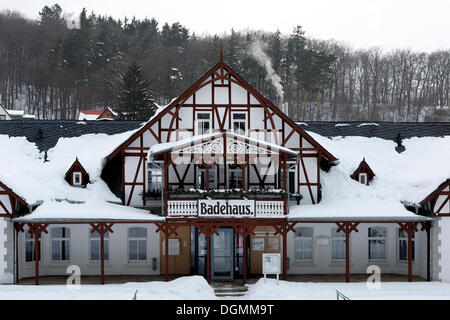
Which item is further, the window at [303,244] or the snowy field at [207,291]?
the window at [303,244]

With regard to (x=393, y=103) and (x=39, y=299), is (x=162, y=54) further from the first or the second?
(x=39, y=299)

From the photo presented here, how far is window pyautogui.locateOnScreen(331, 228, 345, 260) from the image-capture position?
24.8 meters

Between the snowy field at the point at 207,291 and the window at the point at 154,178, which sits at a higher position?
the window at the point at 154,178

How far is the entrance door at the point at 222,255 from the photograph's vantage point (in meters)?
23.6

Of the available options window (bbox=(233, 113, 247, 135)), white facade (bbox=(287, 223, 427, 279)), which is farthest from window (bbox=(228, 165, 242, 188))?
white facade (bbox=(287, 223, 427, 279))

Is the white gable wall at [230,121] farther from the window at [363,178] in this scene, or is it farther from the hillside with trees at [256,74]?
the hillside with trees at [256,74]

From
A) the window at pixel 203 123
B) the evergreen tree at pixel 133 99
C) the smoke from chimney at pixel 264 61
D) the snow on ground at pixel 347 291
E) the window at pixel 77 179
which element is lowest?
the snow on ground at pixel 347 291

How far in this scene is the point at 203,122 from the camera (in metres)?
24.9

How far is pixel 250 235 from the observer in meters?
24.5

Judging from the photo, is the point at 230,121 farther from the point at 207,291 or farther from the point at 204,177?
the point at 207,291

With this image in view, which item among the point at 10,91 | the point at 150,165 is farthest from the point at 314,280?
the point at 10,91

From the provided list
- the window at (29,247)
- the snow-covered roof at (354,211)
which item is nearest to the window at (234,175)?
the snow-covered roof at (354,211)

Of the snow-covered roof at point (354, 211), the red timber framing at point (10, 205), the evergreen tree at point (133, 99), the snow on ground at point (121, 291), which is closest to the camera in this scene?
the snow on ground at point (121, 291)

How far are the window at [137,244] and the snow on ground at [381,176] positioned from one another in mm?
7108
